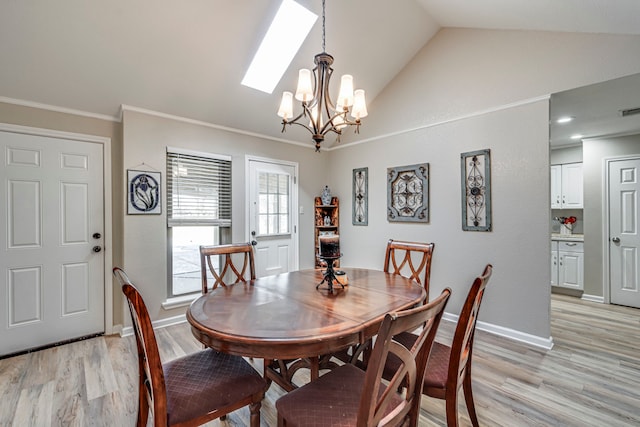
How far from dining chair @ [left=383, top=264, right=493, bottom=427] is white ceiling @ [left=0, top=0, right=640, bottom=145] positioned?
2.31 metres

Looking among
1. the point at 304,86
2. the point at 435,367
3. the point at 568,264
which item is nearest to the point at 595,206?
the point at 568,264

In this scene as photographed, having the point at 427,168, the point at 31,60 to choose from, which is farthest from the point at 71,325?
the point at 427,168

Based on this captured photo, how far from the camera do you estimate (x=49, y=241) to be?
9.10ft

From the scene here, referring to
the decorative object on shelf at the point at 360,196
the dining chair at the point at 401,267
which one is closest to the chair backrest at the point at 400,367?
the dining chair at the point at 401,267

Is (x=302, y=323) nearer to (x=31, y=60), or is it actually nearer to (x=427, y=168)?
(x=427, y=168)

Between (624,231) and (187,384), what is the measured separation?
5.34 m

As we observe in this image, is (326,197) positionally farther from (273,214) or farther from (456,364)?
(456,364)

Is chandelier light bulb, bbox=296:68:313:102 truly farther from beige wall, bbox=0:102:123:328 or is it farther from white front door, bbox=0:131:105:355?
white front door, bbox=0:131:105:355

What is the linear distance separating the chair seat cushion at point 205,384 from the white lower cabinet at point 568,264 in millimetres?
4921

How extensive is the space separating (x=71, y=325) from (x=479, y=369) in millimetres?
3834

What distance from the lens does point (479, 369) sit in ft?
7.59

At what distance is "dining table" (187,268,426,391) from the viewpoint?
3.82ft

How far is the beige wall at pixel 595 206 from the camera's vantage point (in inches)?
156

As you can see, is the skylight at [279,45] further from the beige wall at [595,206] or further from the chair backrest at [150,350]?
the beige wall at [595,206]
